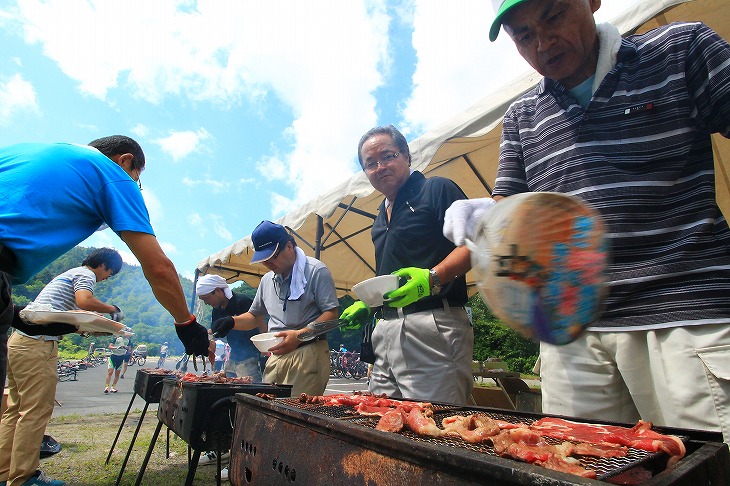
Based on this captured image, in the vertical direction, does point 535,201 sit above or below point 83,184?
below

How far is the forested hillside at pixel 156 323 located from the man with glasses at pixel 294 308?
34 cm

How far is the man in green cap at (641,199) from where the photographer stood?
1.26 m

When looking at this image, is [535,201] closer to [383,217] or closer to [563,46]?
[563,46]

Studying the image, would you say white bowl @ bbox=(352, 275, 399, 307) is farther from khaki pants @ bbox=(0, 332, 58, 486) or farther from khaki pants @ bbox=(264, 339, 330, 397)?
khaki pants @ bbox=(0, 332, 58, 486)

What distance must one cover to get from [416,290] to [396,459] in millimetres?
1170

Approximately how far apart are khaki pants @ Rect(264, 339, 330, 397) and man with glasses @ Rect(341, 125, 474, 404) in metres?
0.68

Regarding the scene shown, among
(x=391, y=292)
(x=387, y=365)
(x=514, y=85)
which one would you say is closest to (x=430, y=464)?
(x=391, y=292)

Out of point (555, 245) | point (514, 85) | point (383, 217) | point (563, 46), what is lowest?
point (555, 245)

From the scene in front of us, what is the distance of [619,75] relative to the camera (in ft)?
5.08

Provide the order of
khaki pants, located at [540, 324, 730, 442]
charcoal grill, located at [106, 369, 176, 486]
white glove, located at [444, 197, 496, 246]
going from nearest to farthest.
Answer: khaki pants, located at [540, 324, 730, 442] < white glove, located at [444, 197, 496, 246] < charcoal grill, located at [106, 369, 176, 486]

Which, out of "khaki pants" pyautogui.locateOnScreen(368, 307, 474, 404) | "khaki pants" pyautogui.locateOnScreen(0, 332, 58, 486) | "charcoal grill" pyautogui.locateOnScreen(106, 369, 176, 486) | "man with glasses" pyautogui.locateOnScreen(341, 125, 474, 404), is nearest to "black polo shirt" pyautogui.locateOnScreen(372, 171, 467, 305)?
"man with glasses" pyautogui.locateOnScreen(341, 125, 474, 404)

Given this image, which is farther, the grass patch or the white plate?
the grass patch

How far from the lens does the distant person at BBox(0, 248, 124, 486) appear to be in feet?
11.0

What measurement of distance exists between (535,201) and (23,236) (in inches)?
82.1
